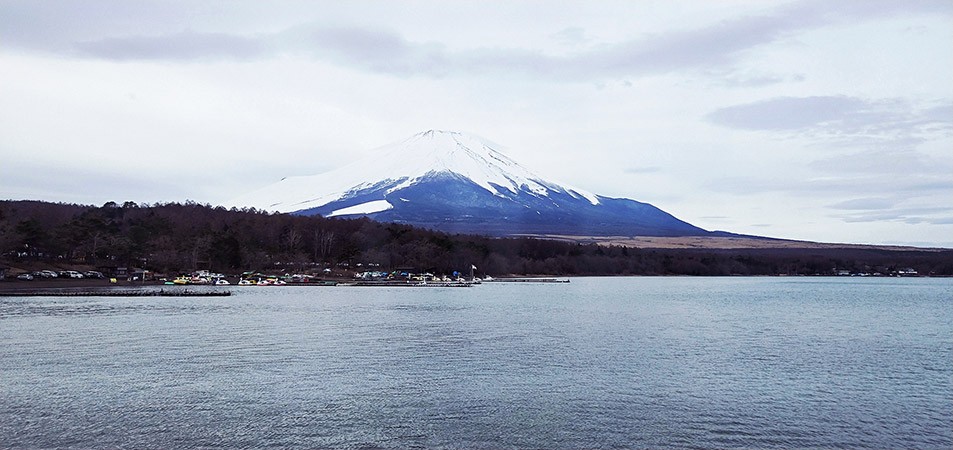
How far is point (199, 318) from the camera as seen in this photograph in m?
37.2

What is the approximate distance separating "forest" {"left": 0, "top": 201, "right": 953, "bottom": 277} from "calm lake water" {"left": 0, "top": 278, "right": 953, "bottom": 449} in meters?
42.7

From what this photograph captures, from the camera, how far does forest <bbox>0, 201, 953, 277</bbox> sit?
249 ft

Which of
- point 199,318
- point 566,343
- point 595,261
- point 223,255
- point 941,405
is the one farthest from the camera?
point 595,261

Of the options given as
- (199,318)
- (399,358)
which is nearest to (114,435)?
(399,358)

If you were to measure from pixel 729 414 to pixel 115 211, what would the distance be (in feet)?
343

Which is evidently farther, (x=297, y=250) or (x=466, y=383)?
(x=297, y=250)

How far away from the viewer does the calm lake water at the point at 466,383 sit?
14422mm

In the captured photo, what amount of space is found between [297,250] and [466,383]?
8196cm

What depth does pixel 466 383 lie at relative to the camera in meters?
19.4

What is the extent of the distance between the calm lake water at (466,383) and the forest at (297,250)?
140ft

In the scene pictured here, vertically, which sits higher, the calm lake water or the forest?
the forest

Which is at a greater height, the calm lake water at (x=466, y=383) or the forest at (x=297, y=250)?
the forest at (x=297, y=250)

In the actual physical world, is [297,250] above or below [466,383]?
above

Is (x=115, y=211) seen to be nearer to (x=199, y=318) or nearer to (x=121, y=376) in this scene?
(x=199, y=318)
